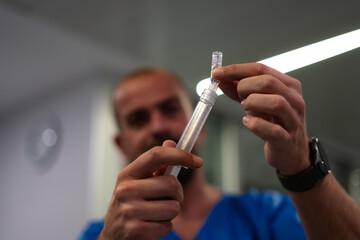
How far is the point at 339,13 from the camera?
0.35 metres

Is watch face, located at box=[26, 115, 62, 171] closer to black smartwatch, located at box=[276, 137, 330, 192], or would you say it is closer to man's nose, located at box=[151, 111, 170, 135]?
man's nose, located at box=[151, 111, 170, 135]

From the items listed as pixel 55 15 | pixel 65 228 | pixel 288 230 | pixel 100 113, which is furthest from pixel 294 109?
pixel 100 113

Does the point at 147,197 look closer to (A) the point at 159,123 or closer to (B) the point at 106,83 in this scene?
(A) the point at 159,123

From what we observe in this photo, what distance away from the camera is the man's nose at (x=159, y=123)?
58cm

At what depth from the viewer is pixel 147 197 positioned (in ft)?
1.07

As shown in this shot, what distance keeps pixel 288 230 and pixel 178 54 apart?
43 centimetres

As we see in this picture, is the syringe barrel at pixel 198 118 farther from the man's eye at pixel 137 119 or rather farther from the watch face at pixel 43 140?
the watch face at pixel 43 140

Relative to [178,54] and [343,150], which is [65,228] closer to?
[178,54]

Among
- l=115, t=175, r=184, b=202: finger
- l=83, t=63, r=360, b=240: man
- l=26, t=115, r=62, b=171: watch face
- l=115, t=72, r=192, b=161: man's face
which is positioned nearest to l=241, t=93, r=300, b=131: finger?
l=83, t=63, r=360, b=240: man

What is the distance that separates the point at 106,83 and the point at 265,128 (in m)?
1.25

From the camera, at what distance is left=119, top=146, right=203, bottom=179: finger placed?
31cm

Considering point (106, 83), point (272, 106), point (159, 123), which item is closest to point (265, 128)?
point (272, 106)

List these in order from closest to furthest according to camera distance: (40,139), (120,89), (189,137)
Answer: (189,137), (120,89), (40,139)

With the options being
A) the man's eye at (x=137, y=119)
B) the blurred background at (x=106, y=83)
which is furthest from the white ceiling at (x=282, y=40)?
the man's eye at (x=137, y=119)
